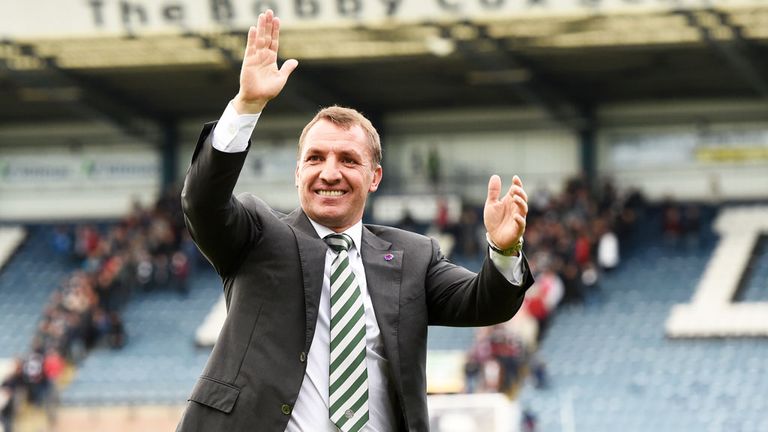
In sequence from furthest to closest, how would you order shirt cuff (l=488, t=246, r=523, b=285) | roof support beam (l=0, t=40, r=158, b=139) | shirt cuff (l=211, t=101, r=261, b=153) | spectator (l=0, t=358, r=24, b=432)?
roof support beam (l=0, t=40, r=158, b=139), spectator (l=0, t=358, r=24, b=432), shirt cuff (l=488, t=246, r=523, b=285), shirt cuff (l=211, t=101, r=261, b=153)

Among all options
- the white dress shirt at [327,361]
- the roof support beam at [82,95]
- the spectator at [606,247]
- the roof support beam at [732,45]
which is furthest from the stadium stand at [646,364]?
the white dress shirt at [327,361]

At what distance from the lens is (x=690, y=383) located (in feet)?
67.9

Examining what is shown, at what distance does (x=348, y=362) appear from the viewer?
3.61m

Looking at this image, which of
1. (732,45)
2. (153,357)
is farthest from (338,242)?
(153,357)

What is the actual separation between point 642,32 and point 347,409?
20652 mm

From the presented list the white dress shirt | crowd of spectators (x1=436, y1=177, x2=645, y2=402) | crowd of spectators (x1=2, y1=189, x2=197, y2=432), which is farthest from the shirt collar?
crowd of spectators (x1=2, y1=189, x2=197, y2=432)

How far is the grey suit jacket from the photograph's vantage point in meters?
3.51

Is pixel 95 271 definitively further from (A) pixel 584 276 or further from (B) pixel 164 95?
(A) pixel 584 276

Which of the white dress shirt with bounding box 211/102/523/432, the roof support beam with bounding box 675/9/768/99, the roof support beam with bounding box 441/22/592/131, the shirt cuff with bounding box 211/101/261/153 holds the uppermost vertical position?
the roof support beam with bounding box 441/22/592/131

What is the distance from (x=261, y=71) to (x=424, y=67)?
2273 cm

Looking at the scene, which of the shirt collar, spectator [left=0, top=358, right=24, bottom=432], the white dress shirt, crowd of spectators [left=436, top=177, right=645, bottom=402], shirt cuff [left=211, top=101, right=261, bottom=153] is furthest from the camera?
spectator [left=0, top=358, right=24, bottom=432]

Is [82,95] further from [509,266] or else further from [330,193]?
[509,266]

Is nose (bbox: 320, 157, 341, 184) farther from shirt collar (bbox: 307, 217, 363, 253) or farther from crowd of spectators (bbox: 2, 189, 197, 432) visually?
crowd of spectators (bbox: 2, 189, 197, 432)

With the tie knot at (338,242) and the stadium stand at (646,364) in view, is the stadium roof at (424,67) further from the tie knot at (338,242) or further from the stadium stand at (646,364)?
the tie knot at (338,242)
